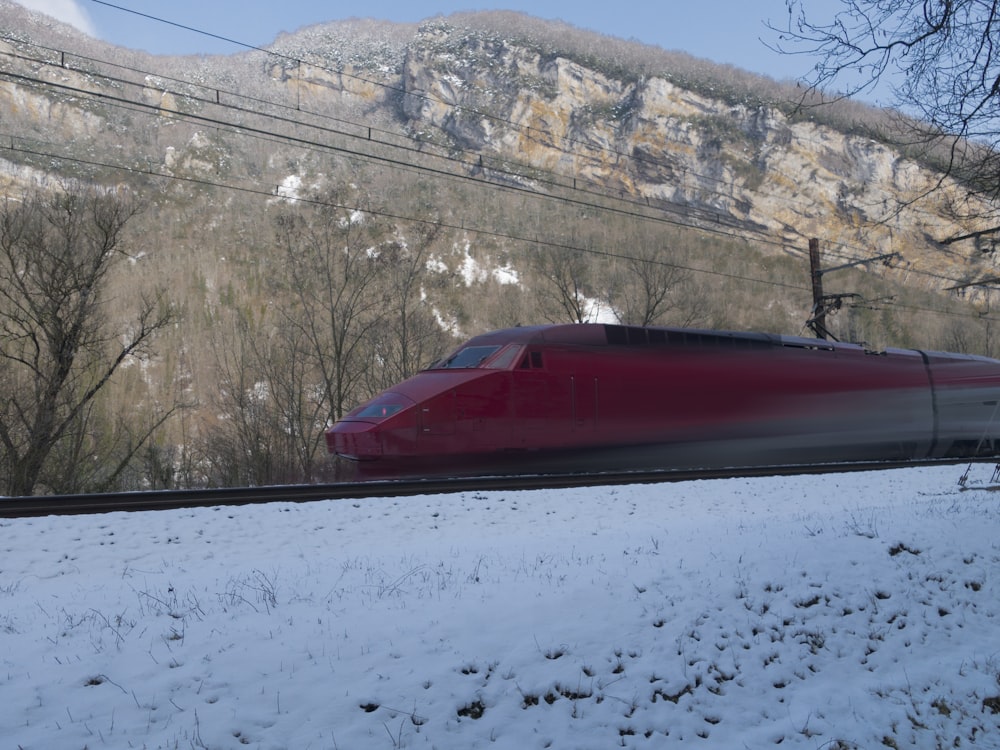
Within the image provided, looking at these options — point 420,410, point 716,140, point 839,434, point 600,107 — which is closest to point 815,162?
point 716,140

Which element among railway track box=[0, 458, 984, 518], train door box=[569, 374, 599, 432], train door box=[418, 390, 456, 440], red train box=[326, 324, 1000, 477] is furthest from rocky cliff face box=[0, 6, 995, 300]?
train door box=[418, 390, 456, 440]

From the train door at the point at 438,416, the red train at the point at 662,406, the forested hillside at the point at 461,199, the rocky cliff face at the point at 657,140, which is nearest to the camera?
the train door at the point at 438,416

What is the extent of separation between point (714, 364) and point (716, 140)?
94.4 metres

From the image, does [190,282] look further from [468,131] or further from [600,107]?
[600,107]

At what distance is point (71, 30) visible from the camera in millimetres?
128500

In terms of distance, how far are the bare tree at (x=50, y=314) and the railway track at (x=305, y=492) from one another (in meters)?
9.52

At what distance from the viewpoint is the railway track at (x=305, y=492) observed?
9.34 m

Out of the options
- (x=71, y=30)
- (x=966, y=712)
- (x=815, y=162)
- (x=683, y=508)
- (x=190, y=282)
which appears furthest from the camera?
(x=71, y=30)

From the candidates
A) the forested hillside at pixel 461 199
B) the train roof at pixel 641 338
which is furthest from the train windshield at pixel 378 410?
the forested hillside at pixel 461 199

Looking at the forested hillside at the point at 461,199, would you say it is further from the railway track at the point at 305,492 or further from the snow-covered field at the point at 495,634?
the snow-covered field at the point at 495,634

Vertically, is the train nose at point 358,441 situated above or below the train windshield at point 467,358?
below

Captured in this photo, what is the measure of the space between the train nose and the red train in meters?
0.03

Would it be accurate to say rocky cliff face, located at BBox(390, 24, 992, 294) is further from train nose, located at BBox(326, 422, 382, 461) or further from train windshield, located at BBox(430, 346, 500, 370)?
train nose, located at BBox(326, 422, 382, 461)

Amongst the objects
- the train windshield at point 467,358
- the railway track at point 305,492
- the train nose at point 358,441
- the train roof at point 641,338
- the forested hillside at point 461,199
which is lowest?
the railway track at point 305,492
